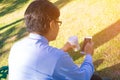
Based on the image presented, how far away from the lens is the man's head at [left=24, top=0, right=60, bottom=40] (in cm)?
293

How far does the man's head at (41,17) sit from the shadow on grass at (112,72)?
8.32ft

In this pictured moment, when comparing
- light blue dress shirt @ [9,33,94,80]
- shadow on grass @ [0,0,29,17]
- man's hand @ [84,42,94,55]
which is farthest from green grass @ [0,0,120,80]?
light blue dress shirt @ [9,33,94,80]

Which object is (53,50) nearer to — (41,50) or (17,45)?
(41,50)

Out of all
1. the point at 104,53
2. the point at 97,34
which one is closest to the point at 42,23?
the point at 104,53

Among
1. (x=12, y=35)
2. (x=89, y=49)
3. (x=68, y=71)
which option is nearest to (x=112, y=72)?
(x=89, y=49)

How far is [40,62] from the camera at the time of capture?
2.88m

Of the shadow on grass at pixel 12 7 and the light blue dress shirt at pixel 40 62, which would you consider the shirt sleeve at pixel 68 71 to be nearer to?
the light blue dress shirt at pixel 40 62

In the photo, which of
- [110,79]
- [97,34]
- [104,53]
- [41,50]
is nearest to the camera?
[41,50]

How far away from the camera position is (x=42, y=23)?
9.63ft

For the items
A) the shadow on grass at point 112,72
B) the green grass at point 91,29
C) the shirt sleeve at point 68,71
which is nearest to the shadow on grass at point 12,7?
the green grass at point 91,29

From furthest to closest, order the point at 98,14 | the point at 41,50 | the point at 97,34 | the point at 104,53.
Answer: the point at 98,14, the point at 97,34, the point at 104,53, the point at 41,50

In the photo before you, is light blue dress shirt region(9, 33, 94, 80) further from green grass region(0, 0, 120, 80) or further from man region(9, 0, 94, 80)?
green grass region(0, 0, 120, 80)

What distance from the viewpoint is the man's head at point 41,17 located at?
2934mm

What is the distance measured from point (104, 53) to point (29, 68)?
3140 millimetres
